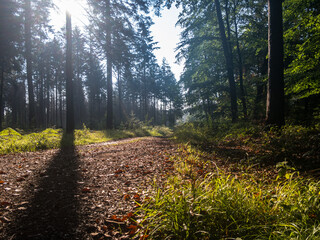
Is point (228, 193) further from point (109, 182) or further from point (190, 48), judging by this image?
point (190, 48)

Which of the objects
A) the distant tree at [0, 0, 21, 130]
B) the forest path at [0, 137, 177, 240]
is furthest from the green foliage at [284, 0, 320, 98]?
the distant tree at [0, 0, 21, 130]

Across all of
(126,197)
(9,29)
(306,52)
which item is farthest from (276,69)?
(9,29)

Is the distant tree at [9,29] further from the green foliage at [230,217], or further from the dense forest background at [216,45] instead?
the green foliage at [230,217]

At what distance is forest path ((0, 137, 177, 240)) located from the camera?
5.56 feet

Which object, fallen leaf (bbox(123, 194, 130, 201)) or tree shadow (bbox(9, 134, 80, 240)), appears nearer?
tree shadow (bbox(9, 134, 80, 240))

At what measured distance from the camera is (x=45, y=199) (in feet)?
7.57

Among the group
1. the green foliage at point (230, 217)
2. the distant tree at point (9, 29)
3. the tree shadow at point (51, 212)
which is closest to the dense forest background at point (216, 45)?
the distant tree at point (9, 29)

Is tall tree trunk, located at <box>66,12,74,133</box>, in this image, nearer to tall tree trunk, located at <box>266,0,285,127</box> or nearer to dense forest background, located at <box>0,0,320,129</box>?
dense forest background, located at <box>0,0,320,129</box>

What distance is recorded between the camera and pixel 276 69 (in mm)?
5340

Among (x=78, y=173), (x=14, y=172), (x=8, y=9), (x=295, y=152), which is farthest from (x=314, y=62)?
(x=8, y=9)

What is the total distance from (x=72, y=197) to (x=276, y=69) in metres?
6.71

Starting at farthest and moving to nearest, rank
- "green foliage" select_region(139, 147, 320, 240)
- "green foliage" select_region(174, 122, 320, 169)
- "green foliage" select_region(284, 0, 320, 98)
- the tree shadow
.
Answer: "green foliage" select_region(284, 0, 320, 98) → "green foliage" select_region(174, 122, 320, 169) → the tree shadow → "green foliage" select_region(139, 147, 320, 240)

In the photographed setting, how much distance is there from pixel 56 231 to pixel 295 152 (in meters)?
4.63

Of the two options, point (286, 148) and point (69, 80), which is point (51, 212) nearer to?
point (286, 148)
